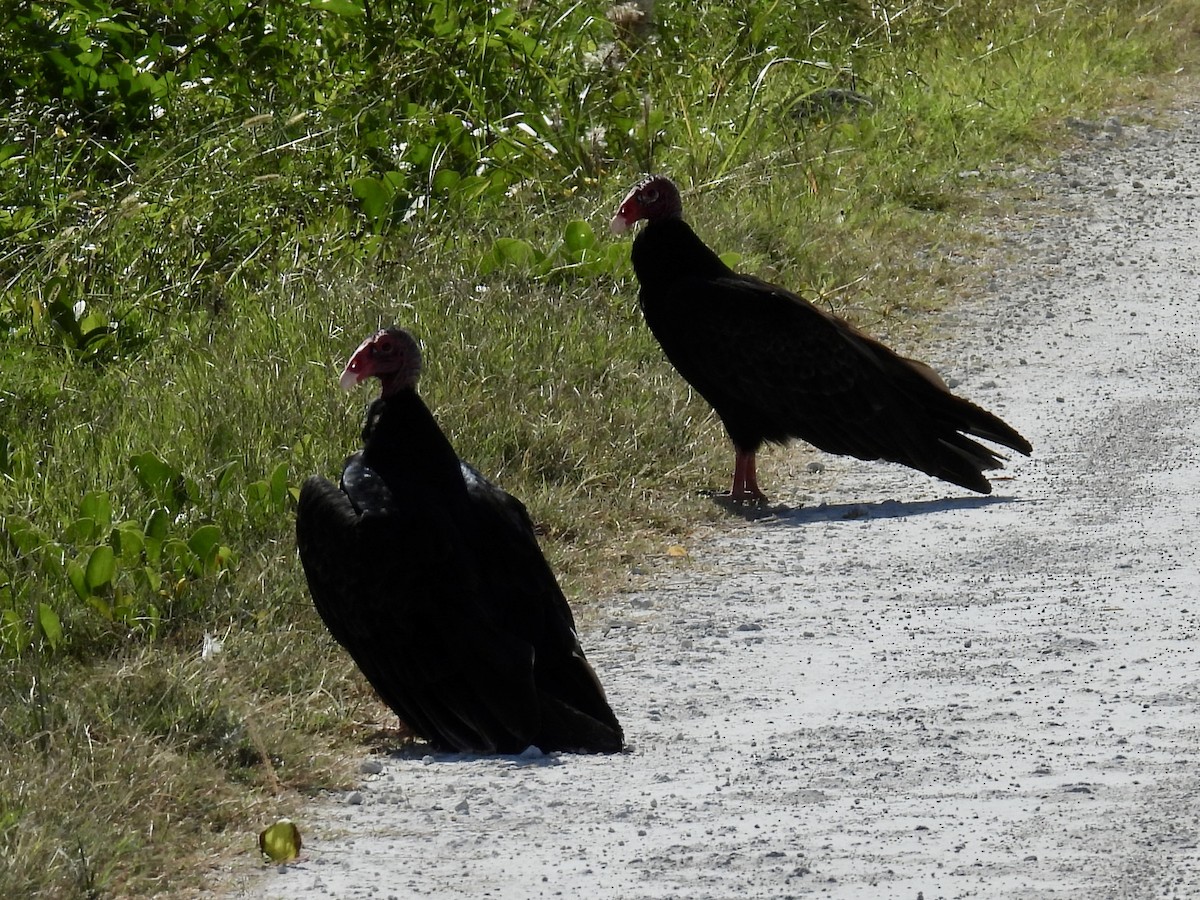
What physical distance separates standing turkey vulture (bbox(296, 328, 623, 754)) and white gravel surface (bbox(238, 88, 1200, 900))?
0.10 meters

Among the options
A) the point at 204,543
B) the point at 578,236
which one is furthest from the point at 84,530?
the point at 578,236

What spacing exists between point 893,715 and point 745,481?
2076 mm

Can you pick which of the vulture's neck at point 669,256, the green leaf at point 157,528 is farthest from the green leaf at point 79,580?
the vulture's neck at point 669,256

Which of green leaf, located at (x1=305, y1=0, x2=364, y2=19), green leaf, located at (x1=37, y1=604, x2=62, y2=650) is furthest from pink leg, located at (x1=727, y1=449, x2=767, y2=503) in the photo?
green leaf, located at (x1=305, y1=0, x2=364, y2=19)

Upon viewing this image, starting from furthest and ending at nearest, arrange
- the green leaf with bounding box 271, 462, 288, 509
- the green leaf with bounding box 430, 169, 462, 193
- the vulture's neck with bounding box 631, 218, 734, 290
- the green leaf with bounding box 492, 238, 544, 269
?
the green leaf with bounding box 430, 169, 462, 193, the green leaf with bounding box 492, 238, 544, 269, the vulture's neck with bounding box 631, 218, 734, 290, the green leaf with bounding box 271, 462, 288, 509

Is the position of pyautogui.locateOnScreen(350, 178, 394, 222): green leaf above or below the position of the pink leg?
above

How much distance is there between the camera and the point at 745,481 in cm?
616

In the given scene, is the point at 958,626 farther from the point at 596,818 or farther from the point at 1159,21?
the point at 1159,21

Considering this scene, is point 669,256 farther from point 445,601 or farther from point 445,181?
point 445,601

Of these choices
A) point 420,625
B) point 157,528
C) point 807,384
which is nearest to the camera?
point 420,625

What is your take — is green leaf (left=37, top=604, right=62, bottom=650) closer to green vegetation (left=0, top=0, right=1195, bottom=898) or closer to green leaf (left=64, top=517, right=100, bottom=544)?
green vegetation (left=0, top=0, right=1195, bottom=898)

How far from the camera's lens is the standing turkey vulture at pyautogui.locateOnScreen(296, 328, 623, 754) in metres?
3.96

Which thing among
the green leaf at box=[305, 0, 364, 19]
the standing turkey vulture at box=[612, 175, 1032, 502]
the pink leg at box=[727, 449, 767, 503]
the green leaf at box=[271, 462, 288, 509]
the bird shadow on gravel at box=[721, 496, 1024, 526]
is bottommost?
the bird shadow on gravel at box=[721, 496, 1024, 526]

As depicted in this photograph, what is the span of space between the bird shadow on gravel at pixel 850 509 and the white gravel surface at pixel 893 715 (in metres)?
0.02
